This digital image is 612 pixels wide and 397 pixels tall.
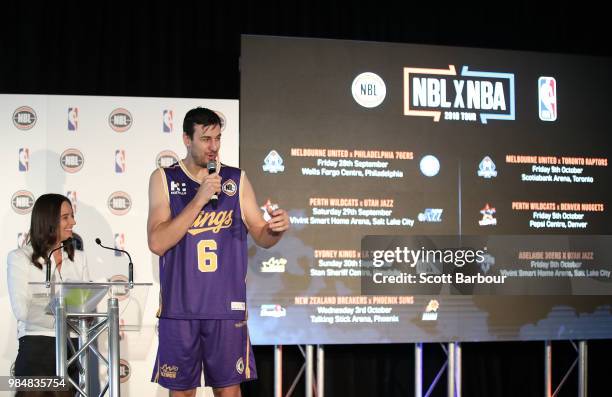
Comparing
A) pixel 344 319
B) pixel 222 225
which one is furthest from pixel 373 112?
pixel 222 225

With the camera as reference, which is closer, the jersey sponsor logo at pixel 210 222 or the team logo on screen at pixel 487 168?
the jersey sponsor logo at pixel 210 222

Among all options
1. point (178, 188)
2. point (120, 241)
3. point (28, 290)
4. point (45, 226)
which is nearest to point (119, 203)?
point (120, 241)

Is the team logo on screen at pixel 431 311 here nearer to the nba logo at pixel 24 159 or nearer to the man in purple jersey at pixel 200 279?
the man in purple jersey at pixel 200 279

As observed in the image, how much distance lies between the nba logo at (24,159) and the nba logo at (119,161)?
0.52 metres

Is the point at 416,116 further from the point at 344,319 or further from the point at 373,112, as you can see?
the point at 344,319

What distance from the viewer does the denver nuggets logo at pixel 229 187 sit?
3.21 meters

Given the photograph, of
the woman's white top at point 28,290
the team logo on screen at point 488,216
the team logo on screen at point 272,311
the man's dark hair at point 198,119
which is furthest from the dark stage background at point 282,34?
the man's dark hair at point 198,119

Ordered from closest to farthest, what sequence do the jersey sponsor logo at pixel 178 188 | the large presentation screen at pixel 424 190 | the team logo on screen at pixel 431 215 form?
the jersey sponsor logo at pixel 178 188 → the large presentation screen at pixel 424 190 → the team logo on screen at pixel 431 215

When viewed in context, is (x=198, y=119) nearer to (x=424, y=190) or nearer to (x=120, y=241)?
(x=120, y=241)

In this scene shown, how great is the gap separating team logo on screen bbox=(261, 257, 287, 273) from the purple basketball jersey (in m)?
1.29

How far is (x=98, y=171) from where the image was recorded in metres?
4.40

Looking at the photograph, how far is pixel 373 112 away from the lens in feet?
15.4

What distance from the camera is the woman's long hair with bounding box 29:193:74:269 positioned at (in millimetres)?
3562

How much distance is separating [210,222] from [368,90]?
1.93 m
